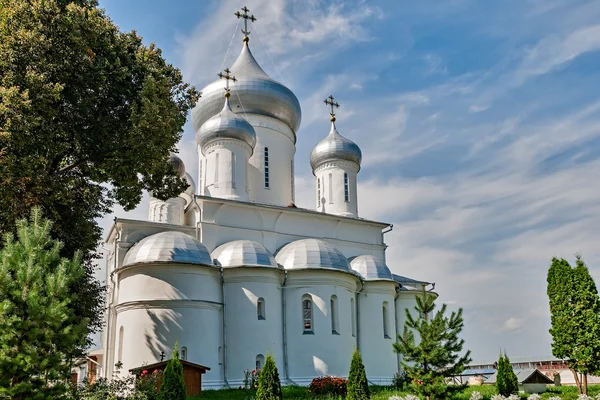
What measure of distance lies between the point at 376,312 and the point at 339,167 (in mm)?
7032

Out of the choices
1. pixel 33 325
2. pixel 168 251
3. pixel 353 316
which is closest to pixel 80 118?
pixel 168 251

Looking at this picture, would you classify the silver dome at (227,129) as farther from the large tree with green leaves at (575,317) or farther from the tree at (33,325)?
the tree at (33,325)

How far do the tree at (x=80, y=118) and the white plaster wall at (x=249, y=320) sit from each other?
4326mm

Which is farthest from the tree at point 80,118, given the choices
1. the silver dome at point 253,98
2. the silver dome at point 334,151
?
the silver dome at point 334,151

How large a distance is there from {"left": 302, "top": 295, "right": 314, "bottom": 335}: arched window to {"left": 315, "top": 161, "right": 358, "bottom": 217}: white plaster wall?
6.13 m

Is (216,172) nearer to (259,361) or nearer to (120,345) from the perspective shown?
(120,345)

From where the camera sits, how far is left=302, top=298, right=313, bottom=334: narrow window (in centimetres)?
2017

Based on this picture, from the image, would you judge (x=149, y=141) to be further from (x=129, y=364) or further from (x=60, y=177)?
(x=129, y=364)

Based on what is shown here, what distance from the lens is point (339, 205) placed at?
85.4 feet

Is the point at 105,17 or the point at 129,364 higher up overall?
the point at 105,17

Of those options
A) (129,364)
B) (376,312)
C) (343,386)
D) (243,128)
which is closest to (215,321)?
(129,364)

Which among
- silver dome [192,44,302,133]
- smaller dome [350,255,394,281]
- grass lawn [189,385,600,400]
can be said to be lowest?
grass lawn [189,385,600,400]

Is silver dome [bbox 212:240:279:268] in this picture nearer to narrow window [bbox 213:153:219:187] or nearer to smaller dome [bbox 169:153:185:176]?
narrow window [bbox 213:153:219:187]

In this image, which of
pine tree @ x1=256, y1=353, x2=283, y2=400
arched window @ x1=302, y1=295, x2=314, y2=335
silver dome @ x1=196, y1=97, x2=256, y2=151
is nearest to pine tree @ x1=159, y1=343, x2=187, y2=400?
pine tree @ x1=256, y1=353, x2=283, y2=400
